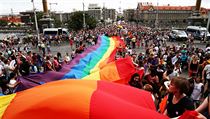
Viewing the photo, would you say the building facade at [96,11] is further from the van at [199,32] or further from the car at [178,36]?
the car at [178,36]

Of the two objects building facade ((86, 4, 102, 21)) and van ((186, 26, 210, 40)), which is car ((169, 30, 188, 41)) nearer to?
van ((186, 26, 210, 40))

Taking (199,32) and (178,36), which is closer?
(178,36)

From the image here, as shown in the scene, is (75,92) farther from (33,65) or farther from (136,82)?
(33,65)

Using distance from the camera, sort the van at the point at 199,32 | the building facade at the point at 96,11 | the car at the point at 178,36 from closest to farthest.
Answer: the car at the point at 178,36 < the van at the point at 199,32 < the building facade at the point at 96,11

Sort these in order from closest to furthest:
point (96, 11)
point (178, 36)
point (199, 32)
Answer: point (178, 36), point (199, 32), point (96, 11)

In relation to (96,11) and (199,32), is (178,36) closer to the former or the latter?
(199,32)

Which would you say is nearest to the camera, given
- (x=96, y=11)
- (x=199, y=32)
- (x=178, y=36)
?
(x=178, y=36)

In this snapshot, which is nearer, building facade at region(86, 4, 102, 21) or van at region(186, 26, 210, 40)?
van at region(186, 26, 210, 40)

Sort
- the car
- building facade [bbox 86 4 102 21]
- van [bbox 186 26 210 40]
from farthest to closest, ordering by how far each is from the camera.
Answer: building facade [bbox 86 4 102 21], van [bbox 186 26 210 40], the car

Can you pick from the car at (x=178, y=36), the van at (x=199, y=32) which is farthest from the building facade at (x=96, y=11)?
the car at (x=178, y=36)

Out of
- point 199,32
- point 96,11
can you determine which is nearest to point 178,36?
point 199,32

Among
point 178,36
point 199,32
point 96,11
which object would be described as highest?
point 96,11

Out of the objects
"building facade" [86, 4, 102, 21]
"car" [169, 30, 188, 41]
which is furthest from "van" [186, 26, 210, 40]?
"building facade" [86, 4, 102, 21]

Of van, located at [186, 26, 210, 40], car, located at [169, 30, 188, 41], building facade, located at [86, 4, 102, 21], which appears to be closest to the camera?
car, located at [169, 30, 188, 41]
